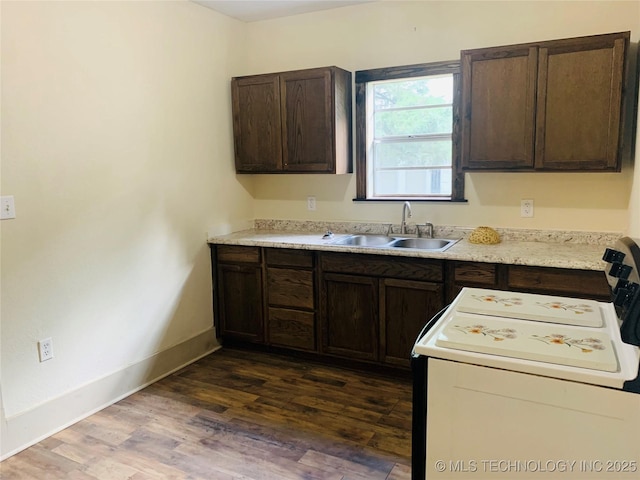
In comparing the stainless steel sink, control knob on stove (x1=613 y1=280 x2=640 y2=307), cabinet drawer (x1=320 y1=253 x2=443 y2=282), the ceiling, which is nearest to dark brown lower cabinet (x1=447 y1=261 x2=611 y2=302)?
cabinet drawer (x1=320 y1=253 x2=443 y2=282)

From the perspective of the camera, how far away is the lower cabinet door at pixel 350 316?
318 cm

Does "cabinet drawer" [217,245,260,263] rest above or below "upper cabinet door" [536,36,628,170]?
below

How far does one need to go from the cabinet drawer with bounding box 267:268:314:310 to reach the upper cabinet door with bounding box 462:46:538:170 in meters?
1.33

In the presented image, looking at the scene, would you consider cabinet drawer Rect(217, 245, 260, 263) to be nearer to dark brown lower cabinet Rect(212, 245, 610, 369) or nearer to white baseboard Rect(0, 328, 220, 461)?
dark brown lower cabinet Rect(212, 245, 610, 369)

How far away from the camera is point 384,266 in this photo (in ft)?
10.1

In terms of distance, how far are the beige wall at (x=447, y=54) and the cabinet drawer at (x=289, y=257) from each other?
617mm

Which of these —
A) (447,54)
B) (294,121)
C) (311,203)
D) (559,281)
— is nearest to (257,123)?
(294,121)

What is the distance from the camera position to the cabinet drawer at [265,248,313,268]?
3357 mm

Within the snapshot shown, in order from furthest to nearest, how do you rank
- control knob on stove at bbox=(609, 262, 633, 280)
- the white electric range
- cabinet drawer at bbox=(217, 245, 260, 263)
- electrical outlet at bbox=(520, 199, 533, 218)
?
1. cabinet drawer at bbox=(217, 245, 260, 263)
2. electrical outlet at bbox=(520, 199, 533, 218)
3. control knob on stove at bbox=(609, 262, 633, 280)
4. the white electric range

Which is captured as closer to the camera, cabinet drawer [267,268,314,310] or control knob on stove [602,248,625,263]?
control knob on stove [602,248,625,263]

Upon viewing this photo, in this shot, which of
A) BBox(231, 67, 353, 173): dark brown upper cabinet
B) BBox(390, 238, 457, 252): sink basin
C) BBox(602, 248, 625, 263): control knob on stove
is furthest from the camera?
BBox(231, 67, 353, 173): dark brown upper cabinet

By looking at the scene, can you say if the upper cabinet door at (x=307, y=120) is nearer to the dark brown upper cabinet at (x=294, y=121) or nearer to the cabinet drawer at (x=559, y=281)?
the dark brown upper cabinet at (x=294, y=121)

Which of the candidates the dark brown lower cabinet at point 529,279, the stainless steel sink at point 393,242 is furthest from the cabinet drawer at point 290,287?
the dark brown lower cabinet at point 529,279

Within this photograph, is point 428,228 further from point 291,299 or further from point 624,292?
point 624,292
